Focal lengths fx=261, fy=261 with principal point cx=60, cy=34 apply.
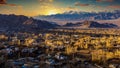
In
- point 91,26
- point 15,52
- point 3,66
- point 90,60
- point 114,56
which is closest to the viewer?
point 3,66

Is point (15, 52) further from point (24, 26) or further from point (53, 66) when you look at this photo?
point (24, 26)

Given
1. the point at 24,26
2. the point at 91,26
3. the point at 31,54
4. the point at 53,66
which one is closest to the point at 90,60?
the point at 53,66

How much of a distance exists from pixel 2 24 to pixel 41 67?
4976 inches

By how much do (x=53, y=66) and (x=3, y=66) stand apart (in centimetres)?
771

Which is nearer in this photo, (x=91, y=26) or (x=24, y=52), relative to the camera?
(x=24, y=52)

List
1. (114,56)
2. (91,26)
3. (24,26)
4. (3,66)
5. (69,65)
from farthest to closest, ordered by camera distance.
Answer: (91,26) < (24,26) < (114,56) < (69,65) < (3,66)

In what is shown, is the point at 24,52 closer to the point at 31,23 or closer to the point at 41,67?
the point at 41,67

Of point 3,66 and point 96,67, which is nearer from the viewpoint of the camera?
point 3,66

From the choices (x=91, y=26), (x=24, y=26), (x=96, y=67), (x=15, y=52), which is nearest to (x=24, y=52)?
(x=15, y=52)

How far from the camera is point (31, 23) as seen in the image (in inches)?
6112

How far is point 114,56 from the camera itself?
140 ft

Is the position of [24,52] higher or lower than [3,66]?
lower

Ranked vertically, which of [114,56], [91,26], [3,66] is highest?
[3,66]

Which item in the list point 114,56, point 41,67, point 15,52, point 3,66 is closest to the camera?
point 3,66
